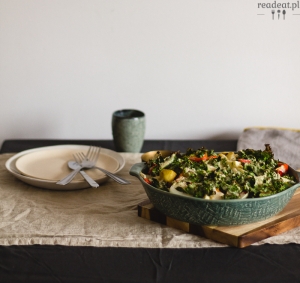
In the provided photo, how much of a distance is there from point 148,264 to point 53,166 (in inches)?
24.0

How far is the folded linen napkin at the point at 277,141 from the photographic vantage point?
69.7 inches

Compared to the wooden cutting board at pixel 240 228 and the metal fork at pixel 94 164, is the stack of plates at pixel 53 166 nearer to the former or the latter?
the metal fork at pixel 94 164

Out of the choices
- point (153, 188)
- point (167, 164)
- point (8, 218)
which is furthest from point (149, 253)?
point (8, 218)

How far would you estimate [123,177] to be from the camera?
4.96ft

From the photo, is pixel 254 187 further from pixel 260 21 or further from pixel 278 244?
pixel 260 21

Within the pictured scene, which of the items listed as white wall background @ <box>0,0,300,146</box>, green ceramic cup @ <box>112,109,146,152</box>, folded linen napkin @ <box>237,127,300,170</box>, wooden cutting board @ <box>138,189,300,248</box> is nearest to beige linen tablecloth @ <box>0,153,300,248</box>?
wooden cutting board @ <box>138,189,300,248</box>

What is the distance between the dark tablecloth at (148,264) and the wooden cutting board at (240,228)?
0.02 m

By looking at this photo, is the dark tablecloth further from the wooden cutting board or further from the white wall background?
the white wall background

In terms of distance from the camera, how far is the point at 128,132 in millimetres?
1762

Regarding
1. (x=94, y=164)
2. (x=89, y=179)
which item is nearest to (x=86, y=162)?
(x=94, y=164)

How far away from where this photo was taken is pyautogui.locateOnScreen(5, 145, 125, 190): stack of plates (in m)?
1.40

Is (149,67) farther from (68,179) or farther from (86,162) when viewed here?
(68,179)

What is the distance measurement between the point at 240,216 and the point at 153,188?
191mm

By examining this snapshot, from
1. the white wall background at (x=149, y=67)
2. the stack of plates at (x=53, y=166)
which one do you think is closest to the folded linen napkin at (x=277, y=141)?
the white wall background at (x=149, y=67)
